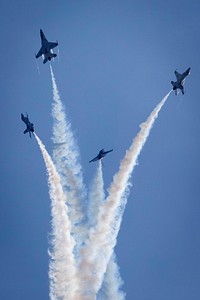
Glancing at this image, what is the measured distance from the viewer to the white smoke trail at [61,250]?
76312mm

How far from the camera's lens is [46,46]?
286ft

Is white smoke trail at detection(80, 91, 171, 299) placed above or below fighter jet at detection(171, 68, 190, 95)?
below

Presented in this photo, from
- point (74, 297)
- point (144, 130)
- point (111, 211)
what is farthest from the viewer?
point (144, 130)

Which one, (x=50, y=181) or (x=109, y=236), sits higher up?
(x=50, y=181)

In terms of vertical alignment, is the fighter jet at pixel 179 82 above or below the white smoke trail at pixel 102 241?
above

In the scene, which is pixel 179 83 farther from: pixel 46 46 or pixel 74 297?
pixel 74 297

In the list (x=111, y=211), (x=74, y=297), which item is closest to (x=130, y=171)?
(x=111, y=211)

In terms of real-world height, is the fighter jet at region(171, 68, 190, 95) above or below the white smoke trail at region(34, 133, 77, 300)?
above

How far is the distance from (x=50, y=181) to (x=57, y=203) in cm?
364

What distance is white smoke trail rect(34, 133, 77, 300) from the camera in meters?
76.3

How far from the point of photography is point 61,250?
7819cm

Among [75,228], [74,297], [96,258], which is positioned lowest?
[74,297]

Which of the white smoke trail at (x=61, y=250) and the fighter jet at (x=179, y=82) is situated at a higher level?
the fighter jet at (x=179, y=82)

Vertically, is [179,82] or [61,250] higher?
[179,82]
